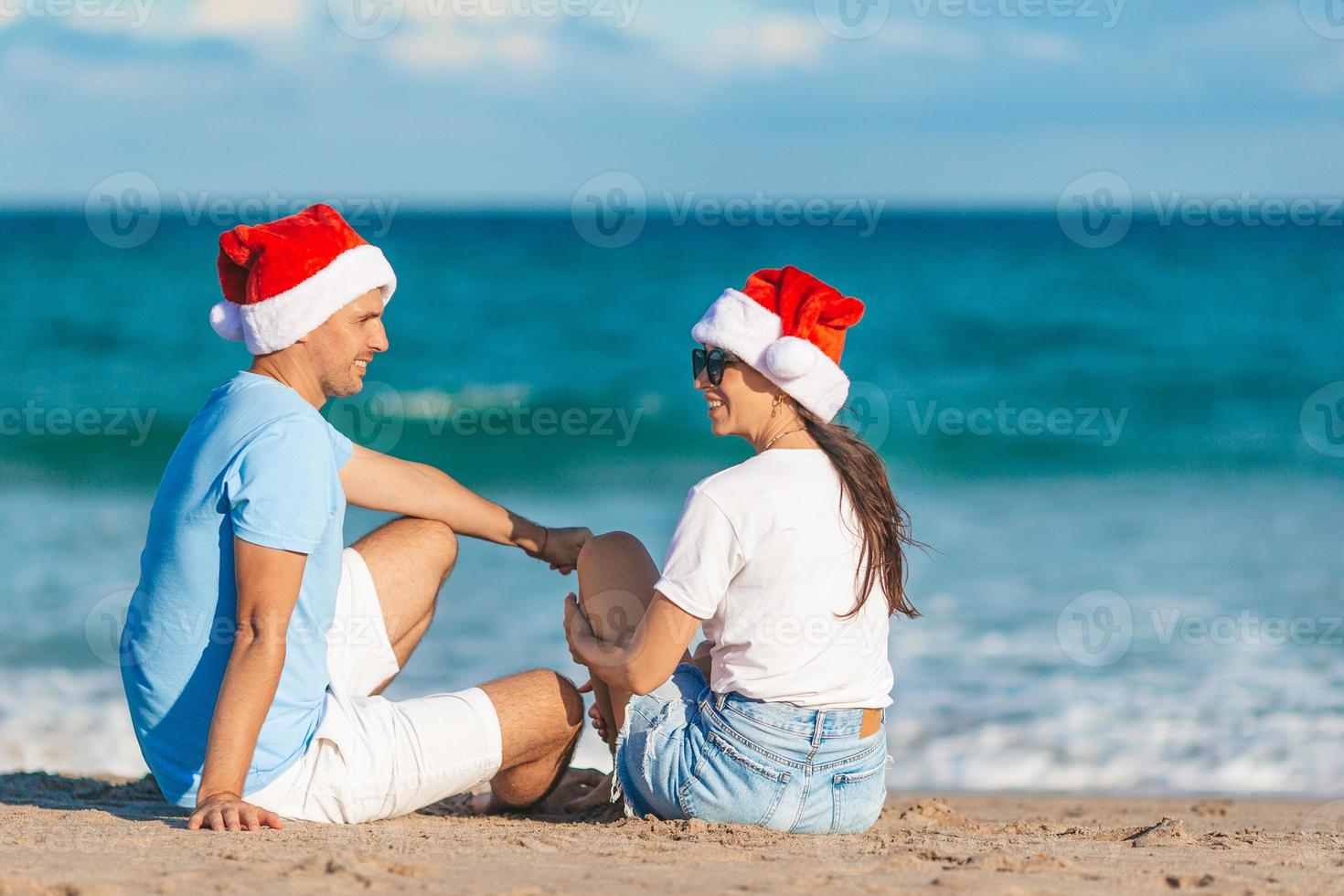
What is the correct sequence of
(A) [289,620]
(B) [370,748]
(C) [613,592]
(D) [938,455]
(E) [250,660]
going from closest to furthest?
(E) [250,660] → (A) [289,620] → (B) [370,748] → (C) [613,592] → (D) [938,455]

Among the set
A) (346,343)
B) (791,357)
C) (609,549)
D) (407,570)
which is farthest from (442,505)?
(791,357)

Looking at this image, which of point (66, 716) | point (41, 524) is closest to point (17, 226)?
point (41, 524)

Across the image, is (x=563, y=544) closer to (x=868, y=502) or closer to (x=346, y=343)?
(x=346, y=343)

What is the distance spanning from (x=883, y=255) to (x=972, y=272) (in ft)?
13.2

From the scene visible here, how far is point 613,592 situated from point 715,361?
64cm

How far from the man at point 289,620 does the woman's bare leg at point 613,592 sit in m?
0.15

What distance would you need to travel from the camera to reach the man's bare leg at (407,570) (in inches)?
131

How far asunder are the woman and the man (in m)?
0.38

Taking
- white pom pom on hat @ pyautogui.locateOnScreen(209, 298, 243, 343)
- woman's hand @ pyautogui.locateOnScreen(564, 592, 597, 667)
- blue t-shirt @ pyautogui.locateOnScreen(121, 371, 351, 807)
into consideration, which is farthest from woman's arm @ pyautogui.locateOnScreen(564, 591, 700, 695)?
white pom pom on hat @ pyautogui.locateOnScreen(209, 298, 243, 343)

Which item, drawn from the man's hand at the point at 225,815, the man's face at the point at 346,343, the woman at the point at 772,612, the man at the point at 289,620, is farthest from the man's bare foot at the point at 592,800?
the man's face at the point at 346,343

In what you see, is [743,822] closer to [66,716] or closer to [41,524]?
[66,716]

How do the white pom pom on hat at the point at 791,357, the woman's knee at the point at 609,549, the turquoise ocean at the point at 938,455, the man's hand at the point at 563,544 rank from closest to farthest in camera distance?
the white pom pom on hat at the point at 791,357 < the woman's knee at the point at 609,549 < the man's hand at the point at 563,544 < the turquoise ocean at the point at 938,455

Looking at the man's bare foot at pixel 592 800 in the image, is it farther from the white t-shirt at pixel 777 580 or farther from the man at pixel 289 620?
Answer: the white t-shirt at pixel 777 580

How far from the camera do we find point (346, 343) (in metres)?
3.01
